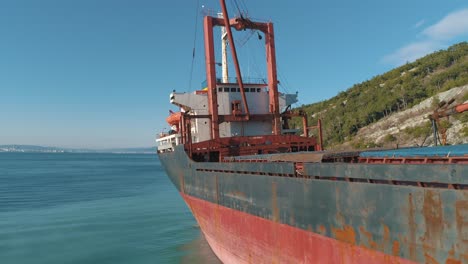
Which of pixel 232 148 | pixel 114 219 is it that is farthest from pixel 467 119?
pixel 114 219

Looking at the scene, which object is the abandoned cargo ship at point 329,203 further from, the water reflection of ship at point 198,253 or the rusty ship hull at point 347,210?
the water reflection of ship at point 198,253

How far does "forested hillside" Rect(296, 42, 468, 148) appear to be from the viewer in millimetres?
62281

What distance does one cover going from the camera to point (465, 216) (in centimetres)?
510

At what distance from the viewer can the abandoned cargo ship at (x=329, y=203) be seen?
18.2 feet

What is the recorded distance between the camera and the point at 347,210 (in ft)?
22.9

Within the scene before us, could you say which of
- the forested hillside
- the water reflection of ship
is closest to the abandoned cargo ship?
the water reflection of ship

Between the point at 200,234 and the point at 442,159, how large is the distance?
14124mm

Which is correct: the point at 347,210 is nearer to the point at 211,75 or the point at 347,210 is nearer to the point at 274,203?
the point at 274,203

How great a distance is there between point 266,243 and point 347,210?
3.52 m

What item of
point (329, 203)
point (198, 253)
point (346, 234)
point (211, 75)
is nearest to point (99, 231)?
point (198, 253)

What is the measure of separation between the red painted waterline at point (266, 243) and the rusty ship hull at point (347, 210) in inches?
0.9

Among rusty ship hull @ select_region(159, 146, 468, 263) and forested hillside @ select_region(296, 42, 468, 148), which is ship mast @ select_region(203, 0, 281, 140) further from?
forested hillside @ select_region(296, 42, 468, 148)

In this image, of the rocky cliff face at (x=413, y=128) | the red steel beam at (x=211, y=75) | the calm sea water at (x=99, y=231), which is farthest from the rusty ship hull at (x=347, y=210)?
the rocky cliff face at (x=413, y=128)

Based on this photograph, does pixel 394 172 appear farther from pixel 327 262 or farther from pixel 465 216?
pixel 327 262
